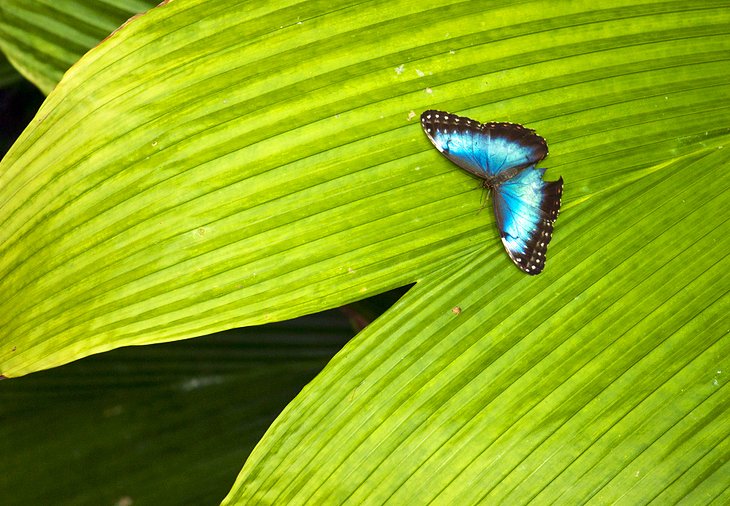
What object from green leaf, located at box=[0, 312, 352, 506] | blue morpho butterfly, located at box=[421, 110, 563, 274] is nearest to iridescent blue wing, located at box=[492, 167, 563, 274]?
blue morpho butterfly, located at box=[421, 110, 563, 274]

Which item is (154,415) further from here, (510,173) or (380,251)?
(510,173)

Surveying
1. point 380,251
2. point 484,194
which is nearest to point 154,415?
point 380,251

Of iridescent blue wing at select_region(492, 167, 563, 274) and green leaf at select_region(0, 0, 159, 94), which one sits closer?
iridescent blue wing at select_region(492, 167, 563, 274)

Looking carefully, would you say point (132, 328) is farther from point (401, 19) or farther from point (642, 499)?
point (642, 499)

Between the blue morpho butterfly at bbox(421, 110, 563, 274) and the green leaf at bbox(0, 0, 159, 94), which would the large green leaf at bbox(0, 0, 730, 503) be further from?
the green leaf at bbox(0, 0, 159, 94)

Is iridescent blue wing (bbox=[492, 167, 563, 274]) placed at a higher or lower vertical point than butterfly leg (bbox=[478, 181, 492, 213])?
lower
